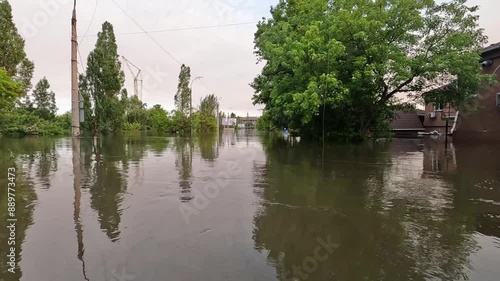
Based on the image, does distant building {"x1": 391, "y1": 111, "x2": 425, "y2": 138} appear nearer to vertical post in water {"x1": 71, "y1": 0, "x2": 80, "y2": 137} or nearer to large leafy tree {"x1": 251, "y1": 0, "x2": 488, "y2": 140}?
large leafy tree {"x1": 251, "y1": 0, "x2": 488, "y2": 140}

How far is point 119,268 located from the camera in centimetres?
271

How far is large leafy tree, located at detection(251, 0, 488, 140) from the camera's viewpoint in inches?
Answer: 654

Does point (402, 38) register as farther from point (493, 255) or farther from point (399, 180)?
point (493, 255)

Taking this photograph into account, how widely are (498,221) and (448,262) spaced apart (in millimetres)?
1946

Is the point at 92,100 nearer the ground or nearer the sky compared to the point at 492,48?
nearer the ground

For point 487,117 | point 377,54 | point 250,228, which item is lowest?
point 250,228

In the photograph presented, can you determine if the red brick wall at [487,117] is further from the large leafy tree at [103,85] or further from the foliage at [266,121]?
the large leafy tree at [103,85]

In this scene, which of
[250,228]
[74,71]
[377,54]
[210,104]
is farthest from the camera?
[210,104]

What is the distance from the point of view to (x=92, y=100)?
34250 millimetres

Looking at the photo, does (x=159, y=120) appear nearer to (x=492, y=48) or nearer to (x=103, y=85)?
(x=103, y=85)

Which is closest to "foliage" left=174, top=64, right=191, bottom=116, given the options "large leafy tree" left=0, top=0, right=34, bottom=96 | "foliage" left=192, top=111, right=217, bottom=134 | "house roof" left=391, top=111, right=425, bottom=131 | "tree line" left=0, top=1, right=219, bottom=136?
"tree line" left=0, top=1, right=219, bottom=136

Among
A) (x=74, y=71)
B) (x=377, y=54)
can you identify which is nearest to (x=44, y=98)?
(x=74, y=71)

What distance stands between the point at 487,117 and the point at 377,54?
10556mm

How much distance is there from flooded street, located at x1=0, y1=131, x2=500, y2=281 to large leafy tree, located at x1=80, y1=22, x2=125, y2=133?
29.6 m
